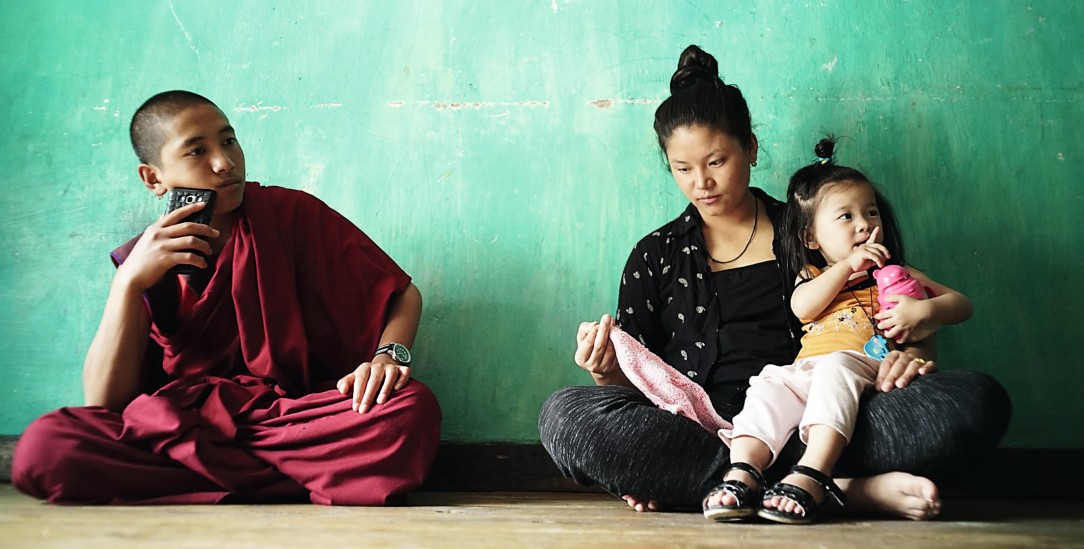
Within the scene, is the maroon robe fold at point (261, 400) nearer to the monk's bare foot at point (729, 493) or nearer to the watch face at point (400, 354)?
the watch face at point (400, 354)

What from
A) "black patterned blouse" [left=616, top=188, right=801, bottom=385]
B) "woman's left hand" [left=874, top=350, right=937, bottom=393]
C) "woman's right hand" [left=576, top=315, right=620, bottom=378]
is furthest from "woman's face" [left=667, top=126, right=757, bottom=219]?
"woman's left hand" [left=874, top=350, right=937, bottom=393]

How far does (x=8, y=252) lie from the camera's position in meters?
2.32

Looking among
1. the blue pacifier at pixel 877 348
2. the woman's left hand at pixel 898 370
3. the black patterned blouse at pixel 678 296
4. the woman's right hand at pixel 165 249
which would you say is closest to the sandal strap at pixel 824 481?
the woman's left hand at pixel 898 370

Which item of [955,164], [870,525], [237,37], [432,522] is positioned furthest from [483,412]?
[955,164]

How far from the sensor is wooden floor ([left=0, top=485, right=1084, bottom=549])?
1.27m

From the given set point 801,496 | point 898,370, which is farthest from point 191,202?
point 898,370

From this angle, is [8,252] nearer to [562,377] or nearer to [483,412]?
[483,412]

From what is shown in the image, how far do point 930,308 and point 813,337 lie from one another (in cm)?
24

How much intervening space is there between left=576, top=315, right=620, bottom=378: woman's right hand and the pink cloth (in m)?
0.02

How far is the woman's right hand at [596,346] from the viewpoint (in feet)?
5.95

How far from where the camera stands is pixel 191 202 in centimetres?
188

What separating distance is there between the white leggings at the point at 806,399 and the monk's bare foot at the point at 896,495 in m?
0.09

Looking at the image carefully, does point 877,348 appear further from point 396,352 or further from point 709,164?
→ point 396,352

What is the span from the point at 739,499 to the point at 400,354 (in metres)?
0.87
